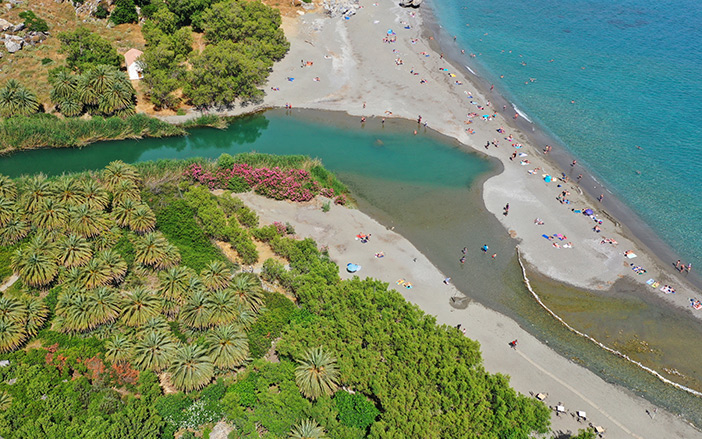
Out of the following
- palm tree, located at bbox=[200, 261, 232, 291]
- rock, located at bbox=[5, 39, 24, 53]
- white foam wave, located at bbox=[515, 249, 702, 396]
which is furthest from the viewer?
rock, located at bbox=[5, 39, 24, 53]

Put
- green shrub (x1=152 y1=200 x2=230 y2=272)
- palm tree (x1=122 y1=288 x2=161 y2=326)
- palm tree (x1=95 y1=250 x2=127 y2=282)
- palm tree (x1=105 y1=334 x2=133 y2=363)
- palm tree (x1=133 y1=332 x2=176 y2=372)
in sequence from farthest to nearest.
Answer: green shrub (x1=152 y1=200 x2=230 y2=272) → palm tree (x1=95 y1=250 x2=127 y2=282) → palm tree (x1=122 y1=288 x2=161 y2=326) → palm tree (x1=105 y1=334 x2=133 y2=363) → palm tree (x1=133 y1=332 x2=176 y2=372)

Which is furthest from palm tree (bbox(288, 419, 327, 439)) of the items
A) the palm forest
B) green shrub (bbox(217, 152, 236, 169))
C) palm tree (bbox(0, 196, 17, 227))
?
palm tree (bbox(0, 196, 17, 227))

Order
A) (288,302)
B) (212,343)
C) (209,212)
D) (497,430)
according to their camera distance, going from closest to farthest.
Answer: (497,430), (212,343), (288,302), (209,212)

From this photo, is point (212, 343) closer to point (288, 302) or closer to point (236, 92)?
point (288, 302)

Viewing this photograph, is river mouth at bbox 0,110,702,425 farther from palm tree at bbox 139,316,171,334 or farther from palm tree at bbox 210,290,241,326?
palm tree at bbox 139,316,171,334

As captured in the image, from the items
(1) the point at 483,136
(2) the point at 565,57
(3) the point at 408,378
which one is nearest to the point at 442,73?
(1) the point at 483,136

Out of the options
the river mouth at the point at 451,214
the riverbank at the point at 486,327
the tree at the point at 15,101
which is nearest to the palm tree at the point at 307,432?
the riverbank at the point at 486,327
